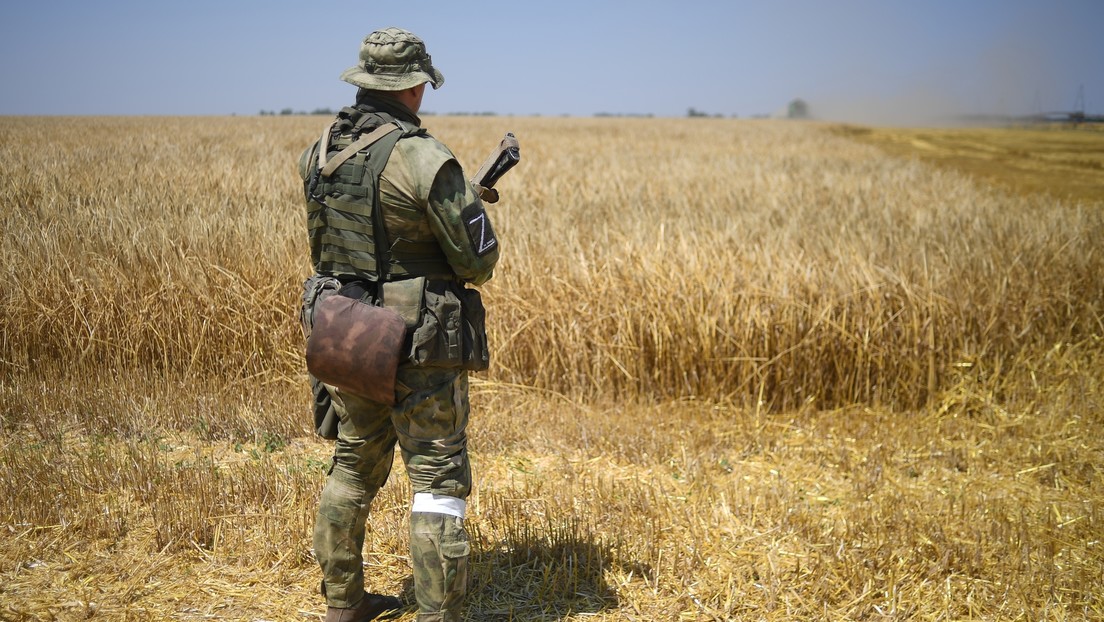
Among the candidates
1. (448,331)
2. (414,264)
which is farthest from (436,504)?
(414,264)

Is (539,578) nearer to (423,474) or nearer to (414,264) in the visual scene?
(423,474)

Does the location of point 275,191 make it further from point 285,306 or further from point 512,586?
point 512,586

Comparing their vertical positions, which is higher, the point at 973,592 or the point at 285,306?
the point at 285,306

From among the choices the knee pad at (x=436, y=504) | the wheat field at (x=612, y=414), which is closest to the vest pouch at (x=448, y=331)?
the knee pad at (x=436, y=504)

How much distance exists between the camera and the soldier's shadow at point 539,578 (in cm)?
288

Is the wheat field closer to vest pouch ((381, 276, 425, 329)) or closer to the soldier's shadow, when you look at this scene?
the soldier's shadow

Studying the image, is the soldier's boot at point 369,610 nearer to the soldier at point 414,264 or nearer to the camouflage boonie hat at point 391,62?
the soldier at point 414,264

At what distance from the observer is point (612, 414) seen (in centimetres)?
472

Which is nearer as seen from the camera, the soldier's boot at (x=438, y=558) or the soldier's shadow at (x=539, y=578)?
the soldier's boot at (x=438, y=558)

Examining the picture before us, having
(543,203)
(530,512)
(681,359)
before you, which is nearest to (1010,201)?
(543,203)

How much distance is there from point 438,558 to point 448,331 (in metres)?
0.68

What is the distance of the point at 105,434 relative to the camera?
4.22m

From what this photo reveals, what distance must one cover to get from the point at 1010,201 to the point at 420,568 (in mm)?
9025

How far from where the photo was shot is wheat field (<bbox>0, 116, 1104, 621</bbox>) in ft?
9.83
